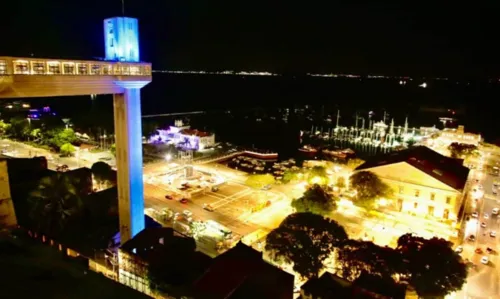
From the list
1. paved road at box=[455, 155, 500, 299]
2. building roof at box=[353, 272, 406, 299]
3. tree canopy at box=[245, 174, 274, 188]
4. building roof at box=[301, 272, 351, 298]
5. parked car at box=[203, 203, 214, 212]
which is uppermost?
building roof at box=[353, 272, 406, 299]

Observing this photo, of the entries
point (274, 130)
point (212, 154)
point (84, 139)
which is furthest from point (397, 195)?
point (274, 130)

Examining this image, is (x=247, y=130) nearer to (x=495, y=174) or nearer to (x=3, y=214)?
(x=495, y=174)

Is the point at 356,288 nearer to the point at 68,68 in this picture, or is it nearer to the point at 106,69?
the point at 106,69

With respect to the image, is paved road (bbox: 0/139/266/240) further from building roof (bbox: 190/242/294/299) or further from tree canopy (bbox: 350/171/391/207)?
building roof (bbox: 190/242/294/299)

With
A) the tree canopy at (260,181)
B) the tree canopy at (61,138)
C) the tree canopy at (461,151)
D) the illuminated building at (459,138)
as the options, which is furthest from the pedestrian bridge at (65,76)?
the illuminated building at (459,138)

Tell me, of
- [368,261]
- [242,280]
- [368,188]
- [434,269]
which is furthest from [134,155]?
[368,188]

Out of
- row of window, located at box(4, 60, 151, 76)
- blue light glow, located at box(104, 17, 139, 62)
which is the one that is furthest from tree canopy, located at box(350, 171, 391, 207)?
blue light glow, located at box(104, 17, 139, 62)

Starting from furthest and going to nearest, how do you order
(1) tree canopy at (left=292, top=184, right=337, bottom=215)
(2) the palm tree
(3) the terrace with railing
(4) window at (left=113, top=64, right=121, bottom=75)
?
1. (1) tree canopy at (left=292, top=184, right=337, bottom=215)
2. (2) the palm tree
3. (4) window at (left=113, top=64, right=121, bottom=75)
4. (3) the terrace with railing
